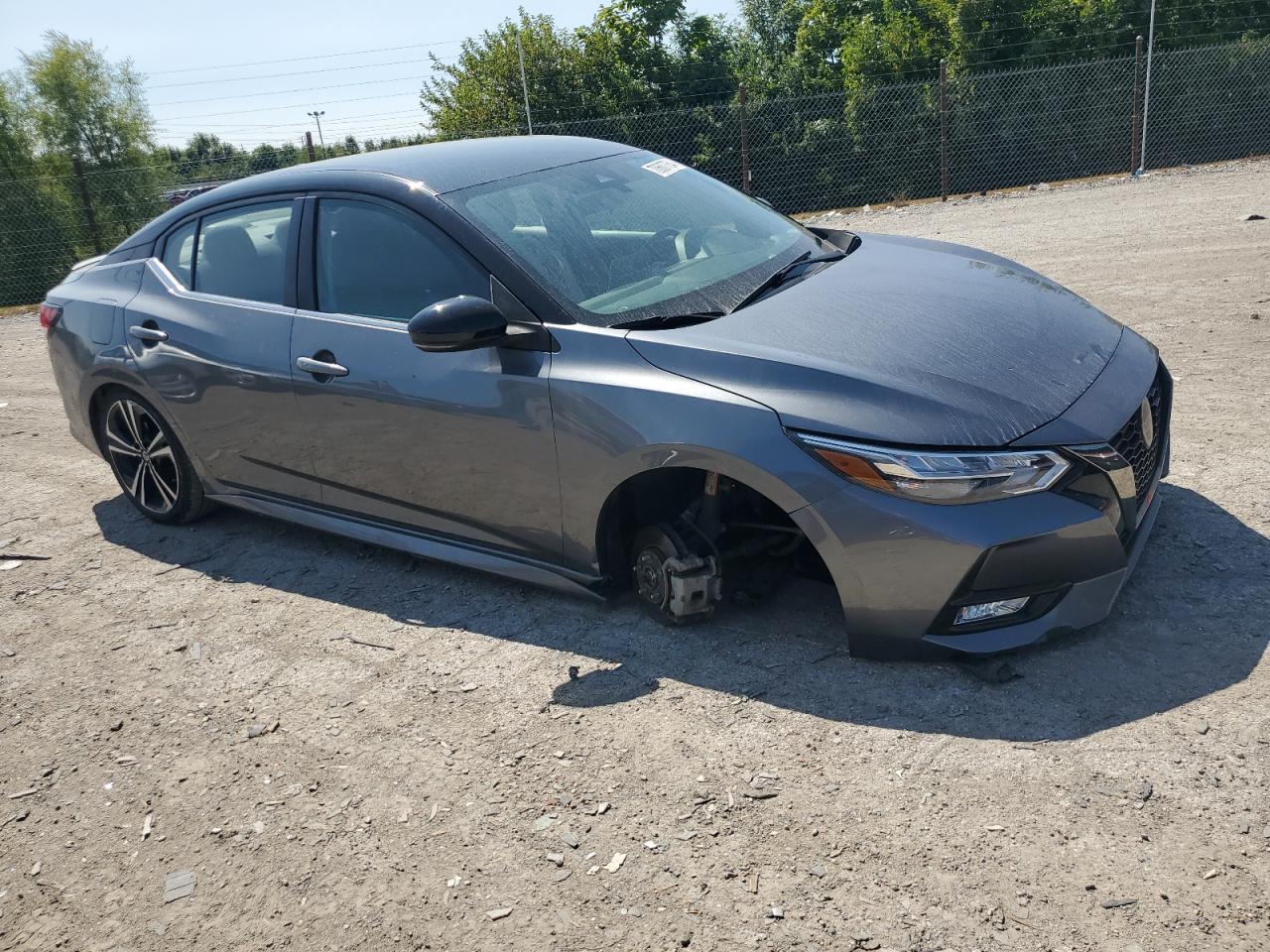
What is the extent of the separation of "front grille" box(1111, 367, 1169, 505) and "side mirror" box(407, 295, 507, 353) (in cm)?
200

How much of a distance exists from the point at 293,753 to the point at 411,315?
165cm

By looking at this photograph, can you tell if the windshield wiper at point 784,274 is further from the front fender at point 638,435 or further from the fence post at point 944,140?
the fence post at point 944,140

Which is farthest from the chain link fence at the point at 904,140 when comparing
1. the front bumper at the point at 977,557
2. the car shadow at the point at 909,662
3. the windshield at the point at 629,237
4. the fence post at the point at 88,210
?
the front bumper at the point at 977,557

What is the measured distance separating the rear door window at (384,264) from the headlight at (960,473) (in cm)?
159

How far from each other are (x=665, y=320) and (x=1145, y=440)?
5.26 feet

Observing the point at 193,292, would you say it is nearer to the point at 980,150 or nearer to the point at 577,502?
the point at 577,502

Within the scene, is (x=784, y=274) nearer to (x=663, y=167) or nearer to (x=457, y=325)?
(x=663, y=167)

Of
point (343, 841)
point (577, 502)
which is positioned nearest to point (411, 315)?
point (577, 502)

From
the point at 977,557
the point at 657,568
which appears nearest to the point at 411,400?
the point at 657,568

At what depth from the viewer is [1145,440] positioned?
363 cm

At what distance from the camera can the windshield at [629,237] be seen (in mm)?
3959

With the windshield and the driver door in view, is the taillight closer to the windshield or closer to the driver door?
the driver door

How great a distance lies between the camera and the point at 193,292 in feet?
16.6

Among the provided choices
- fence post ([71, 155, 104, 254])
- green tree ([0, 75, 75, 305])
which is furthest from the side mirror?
green tree ([0, 75, 75, 305])
